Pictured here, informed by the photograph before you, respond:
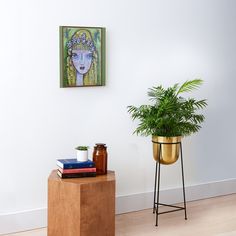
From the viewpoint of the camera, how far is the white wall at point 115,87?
3465 millimetres

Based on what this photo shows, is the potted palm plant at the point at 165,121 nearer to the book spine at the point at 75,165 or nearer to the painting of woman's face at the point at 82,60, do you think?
the painting of woman's face at the point at 82,60

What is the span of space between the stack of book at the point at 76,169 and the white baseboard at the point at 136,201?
1.86ft

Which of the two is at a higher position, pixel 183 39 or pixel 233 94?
pixel 183 39

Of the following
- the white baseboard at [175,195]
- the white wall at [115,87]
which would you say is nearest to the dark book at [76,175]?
the white wall at [115,87]

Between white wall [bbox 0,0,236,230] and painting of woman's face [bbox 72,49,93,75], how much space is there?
0.15 metres

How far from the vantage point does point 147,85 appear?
4.04 meters

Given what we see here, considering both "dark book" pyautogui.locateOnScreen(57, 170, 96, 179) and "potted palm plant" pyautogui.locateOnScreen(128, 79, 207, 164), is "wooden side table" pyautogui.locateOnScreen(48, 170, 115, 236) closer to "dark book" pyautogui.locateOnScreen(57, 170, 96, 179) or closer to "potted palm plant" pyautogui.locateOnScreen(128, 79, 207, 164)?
"dark book" pyautogui.locateOnScreen(57, 170, 96, 179)

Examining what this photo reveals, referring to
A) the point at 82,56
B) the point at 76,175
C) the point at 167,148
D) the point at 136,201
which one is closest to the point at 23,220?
the point at 76,175

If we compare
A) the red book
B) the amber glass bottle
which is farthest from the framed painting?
the red book

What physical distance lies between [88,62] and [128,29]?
18.3 inches

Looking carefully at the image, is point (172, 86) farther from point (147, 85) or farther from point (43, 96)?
point (43, 96)

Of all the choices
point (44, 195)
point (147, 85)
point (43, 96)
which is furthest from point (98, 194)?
point (147, 85)

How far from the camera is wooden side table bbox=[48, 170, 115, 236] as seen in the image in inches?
121

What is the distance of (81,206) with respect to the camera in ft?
10.0
